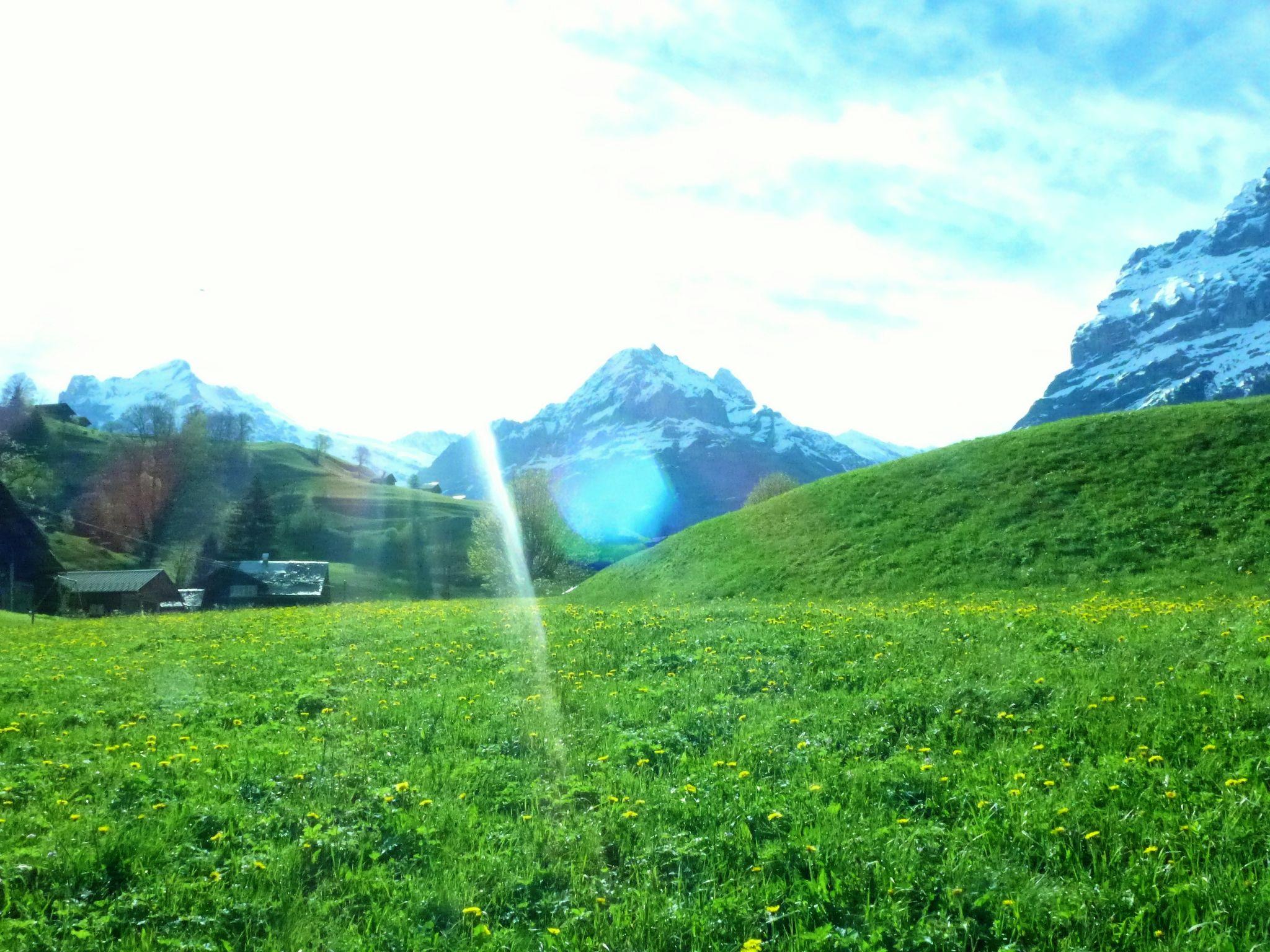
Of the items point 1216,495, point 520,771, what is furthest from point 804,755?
point 1216,495

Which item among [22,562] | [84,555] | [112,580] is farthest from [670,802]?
[84,555]

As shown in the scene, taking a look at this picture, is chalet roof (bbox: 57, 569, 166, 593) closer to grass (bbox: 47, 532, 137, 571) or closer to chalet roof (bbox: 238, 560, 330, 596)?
chalet roof (bbox: 238, 560, 330, 596)

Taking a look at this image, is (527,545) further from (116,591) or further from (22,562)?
(22,562)

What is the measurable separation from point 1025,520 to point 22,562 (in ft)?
229

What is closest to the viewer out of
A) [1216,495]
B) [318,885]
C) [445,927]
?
[445,927]

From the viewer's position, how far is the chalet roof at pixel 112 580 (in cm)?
7225

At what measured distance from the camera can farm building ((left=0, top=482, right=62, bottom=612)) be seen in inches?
2306

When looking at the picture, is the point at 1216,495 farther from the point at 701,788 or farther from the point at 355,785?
the point at 355,785

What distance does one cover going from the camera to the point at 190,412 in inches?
5113

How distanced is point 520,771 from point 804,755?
3.31m

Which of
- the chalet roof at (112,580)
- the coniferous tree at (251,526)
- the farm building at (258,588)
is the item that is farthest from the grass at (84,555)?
the chalet roof at (112,580)

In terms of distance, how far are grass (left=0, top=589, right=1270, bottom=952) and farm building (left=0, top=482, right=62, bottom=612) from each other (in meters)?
56.7

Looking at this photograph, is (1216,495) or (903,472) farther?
(903,472)

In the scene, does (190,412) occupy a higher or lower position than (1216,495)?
higher
